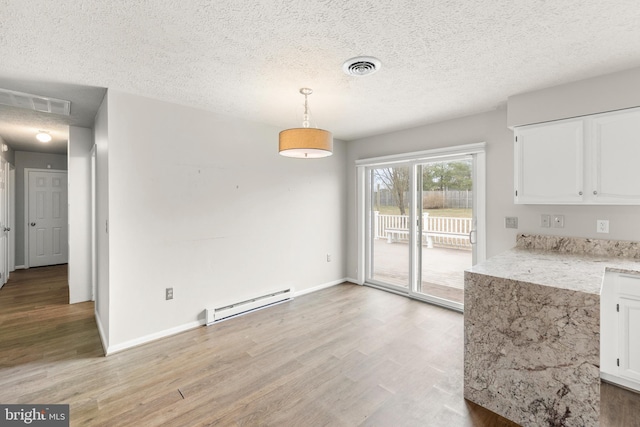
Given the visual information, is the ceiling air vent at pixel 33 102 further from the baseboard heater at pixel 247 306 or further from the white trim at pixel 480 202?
the white trim at pixel 480 202

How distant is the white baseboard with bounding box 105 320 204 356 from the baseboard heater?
159mm

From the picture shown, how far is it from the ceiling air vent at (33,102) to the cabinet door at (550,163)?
4677 mm

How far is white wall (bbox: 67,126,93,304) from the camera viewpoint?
409cm

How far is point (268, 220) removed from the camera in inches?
158

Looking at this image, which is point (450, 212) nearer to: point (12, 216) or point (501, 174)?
point (501, 174)

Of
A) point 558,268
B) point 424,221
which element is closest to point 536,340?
point 558,268

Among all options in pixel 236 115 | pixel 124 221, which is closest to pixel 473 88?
pixel 236 115

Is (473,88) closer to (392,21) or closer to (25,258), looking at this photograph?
(392,21)

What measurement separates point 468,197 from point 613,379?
2.10 m

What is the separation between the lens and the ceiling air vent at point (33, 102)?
2768 mm

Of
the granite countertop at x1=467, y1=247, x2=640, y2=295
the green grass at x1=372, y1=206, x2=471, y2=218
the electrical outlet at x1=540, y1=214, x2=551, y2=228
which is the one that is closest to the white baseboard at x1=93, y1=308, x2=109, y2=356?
the granite countertop at x1=467, y1=247, x2=640, y2=295

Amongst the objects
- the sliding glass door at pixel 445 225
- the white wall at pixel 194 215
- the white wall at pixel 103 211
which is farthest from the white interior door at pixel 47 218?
the sliding glass door at pixel 445 225

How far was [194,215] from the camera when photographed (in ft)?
10.9

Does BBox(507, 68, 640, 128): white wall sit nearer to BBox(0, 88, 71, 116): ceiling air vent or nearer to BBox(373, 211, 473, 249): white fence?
BBox(373, 211, 473, 249): white fence
